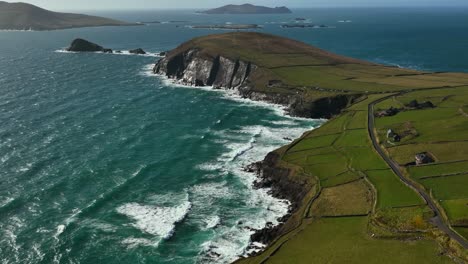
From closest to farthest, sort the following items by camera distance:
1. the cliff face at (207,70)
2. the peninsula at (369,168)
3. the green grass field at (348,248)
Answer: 1. the green grass field at (348,248)
2. the peninsula at (369,168)
3. the cliff face at (207,70)

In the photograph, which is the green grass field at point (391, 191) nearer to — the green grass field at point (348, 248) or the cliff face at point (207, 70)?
the green grass field at point (348, 248)

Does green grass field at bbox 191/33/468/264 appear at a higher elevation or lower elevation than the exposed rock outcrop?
higher

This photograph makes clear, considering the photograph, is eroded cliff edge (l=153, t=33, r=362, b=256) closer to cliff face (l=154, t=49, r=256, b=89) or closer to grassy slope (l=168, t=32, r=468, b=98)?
cliff face (l=154, t=49, r=256, b=89)

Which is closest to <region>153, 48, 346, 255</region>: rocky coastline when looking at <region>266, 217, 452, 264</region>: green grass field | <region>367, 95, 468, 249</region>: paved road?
<region>266, 217, 452, 264</region>: green grass field

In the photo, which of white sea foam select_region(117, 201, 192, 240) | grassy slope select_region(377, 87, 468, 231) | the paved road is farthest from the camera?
white sea foam select_region(117, 201, 192, 240)

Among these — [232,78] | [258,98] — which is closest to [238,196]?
[258,98]

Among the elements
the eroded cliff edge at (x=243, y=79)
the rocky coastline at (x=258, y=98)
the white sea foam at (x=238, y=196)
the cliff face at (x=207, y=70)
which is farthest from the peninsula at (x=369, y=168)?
the white sea foam at (x=238, y=196)

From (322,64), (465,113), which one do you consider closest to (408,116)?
(465,113)
